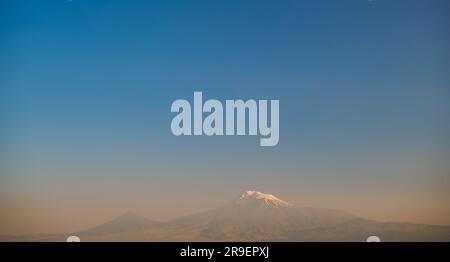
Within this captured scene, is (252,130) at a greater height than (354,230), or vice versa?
(252,130)

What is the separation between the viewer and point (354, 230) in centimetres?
718

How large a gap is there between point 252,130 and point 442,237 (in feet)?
7.83

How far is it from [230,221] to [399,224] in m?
1.87

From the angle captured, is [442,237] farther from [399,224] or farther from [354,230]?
[354,230]

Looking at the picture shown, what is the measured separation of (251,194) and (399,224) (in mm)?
1669
